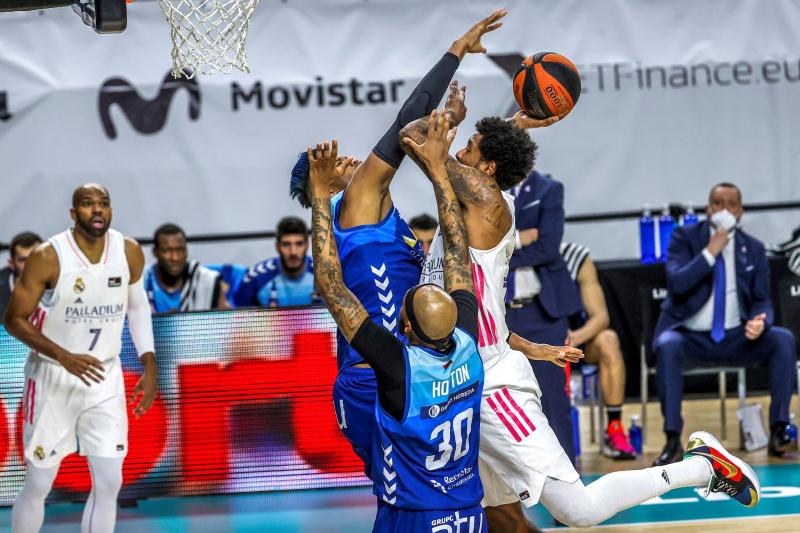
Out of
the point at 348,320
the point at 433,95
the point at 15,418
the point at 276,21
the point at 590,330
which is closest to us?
the point at 348,320

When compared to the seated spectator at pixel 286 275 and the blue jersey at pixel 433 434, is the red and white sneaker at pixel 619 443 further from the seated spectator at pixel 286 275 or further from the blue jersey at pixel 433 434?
the blue jersey at pixel 433 434

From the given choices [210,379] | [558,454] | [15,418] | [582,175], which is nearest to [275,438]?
[210,379]

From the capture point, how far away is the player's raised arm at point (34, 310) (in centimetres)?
607

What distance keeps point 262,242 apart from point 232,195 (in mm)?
502

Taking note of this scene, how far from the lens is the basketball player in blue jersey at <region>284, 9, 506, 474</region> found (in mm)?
4660

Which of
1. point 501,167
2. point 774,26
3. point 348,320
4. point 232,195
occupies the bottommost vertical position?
point 348,320

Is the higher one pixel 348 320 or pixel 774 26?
pixel 774 26

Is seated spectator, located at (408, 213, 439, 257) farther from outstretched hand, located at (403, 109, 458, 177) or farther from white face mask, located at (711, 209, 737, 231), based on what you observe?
outstretched hand, located at (403, 109, 458, 177)

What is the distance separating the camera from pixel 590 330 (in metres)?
8.43

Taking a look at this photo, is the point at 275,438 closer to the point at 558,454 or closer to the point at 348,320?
the point at 558,454

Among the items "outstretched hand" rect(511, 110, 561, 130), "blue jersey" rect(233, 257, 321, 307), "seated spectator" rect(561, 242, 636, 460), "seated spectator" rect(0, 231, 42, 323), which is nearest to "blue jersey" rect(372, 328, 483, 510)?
"outstretched hand" rect(511, 110, 561, 130)

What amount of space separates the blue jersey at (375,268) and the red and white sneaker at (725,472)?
5.33ft

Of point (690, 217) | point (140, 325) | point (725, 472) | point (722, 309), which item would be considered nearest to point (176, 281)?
point (140, 325)

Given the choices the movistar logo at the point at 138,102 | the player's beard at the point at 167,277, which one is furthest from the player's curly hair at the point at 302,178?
the movistar logo at the point at 138,102
